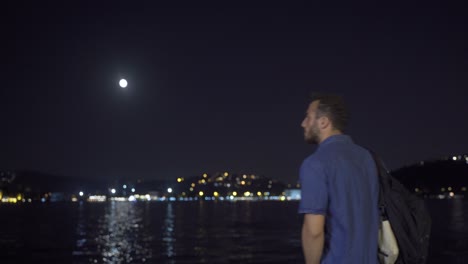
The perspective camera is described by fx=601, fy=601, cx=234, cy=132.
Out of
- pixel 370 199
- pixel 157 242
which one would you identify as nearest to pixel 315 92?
pixel 370 199

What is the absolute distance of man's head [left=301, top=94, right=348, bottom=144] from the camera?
13.4 feet

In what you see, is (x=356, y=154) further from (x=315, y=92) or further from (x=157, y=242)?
(x=157, y=242)

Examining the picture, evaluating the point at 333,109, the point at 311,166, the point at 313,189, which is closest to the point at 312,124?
the point at 333,109

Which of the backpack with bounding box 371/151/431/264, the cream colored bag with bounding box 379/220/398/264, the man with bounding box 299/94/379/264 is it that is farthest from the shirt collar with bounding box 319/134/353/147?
the cream colored bag with bounding box 379/220/398/264

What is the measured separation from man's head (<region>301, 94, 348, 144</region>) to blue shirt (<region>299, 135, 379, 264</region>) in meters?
0.18

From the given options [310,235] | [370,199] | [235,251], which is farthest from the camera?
[235,251]

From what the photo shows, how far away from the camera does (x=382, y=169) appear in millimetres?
4160

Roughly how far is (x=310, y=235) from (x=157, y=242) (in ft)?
160

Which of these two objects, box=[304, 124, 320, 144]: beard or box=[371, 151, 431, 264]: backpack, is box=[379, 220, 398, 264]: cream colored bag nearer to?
box=[371, 151, 431, 264]: backpack

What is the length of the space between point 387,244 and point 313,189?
715 millimetres

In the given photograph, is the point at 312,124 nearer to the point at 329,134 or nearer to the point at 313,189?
the point at 329,134

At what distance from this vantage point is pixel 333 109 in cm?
409

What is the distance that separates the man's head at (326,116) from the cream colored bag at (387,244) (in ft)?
2.33

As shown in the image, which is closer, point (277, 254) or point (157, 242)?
point (277, 254)
